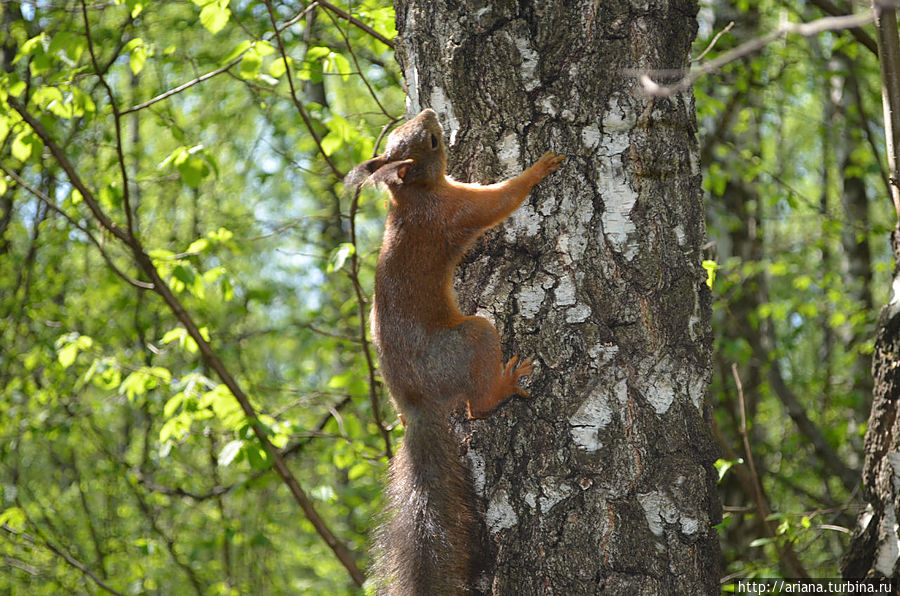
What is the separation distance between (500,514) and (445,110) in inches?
43.1

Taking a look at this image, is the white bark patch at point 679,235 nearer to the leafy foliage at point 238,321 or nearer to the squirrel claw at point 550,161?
the squirrel claw at point 550,161

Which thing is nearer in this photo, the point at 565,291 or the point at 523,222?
the point at 565,291

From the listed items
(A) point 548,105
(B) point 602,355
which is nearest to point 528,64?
(A) point 548,105

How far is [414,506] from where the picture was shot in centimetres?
198

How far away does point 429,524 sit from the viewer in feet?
6.31

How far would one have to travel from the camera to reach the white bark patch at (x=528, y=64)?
1936 mm

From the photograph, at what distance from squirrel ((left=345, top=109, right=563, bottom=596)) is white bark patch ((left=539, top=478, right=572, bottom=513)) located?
7.7 inches

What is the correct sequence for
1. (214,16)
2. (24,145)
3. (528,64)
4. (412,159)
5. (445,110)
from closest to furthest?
(528,64) < (445,110) < (412,159) < (214,16) < (24,145)

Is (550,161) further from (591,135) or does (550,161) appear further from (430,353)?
(430,353)

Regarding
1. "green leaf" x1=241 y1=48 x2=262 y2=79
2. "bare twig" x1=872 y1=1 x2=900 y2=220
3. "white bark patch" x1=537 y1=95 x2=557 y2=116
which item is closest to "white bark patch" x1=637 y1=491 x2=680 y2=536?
"white bark patch" x1=537 y1=95 x2=557 y2=116

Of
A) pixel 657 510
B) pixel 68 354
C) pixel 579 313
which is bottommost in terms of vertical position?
pixel 657 510

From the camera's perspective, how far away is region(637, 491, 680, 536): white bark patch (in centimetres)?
182

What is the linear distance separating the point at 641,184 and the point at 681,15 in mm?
485

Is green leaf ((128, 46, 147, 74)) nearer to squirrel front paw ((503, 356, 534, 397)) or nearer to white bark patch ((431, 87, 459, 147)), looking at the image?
white bark patch ((431, 87, 459, 147))
